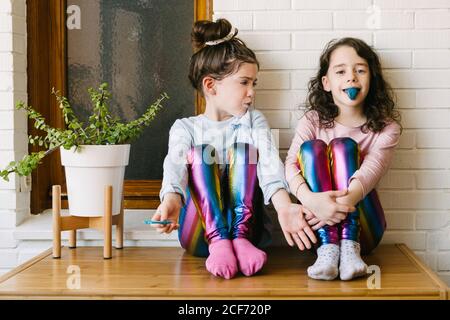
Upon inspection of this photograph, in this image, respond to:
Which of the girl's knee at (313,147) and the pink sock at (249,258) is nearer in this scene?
the pink sock at (249,258)

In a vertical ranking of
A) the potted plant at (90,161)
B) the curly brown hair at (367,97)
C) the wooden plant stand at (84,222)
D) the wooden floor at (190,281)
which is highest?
the curly brown hair at (367,97)

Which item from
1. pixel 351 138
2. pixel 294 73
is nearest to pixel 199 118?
pixel 294 73

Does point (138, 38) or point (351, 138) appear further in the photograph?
point (138, 38)

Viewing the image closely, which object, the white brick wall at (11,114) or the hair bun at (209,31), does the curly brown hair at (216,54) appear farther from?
the white brick wall at (11,114)

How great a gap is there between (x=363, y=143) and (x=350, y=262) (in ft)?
1.50

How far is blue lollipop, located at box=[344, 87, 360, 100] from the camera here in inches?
71.6

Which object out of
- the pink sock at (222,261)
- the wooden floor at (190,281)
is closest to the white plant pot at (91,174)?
the wooden floor at (190,281)

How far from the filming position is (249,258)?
1591mm

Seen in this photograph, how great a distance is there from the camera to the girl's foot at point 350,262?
152cm

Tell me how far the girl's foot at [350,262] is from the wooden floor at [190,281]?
2 cm

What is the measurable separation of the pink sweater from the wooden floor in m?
0.26

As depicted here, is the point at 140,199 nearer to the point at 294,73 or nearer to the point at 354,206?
the point at 294,73
